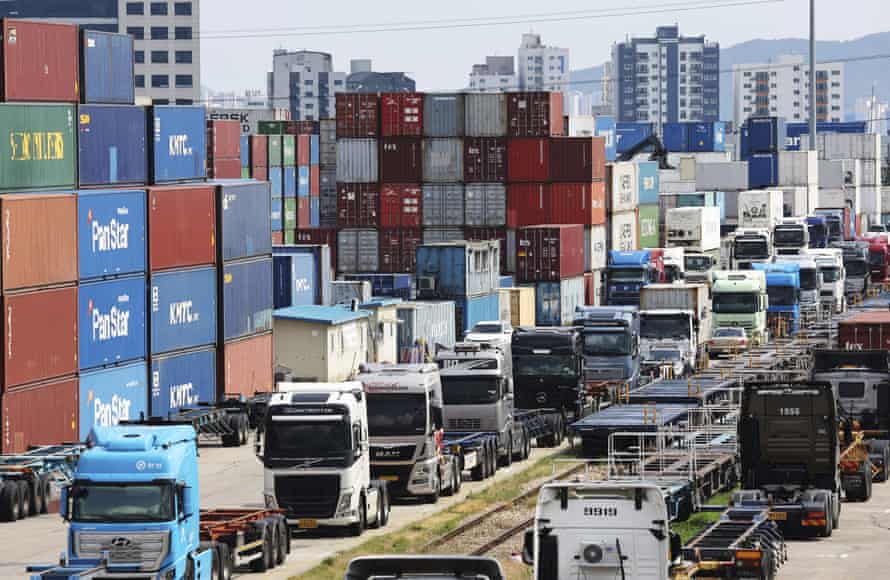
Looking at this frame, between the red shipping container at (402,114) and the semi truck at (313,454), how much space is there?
179 ft

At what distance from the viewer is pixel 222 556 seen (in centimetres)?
3105

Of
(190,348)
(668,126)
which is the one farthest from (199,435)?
(668,126)

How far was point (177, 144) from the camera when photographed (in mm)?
58562

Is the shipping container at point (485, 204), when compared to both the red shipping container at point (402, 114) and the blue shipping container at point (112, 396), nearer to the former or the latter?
the red shipping container at point (402, 114)

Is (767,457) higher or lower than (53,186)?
lower

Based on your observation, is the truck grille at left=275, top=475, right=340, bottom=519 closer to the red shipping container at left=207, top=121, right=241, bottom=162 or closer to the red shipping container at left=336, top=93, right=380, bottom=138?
the red shipping container at left=336, top=93, right=380, bottom=138

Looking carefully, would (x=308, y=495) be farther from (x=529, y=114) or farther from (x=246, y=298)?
(x=529, y=114)

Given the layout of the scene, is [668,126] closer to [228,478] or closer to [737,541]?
[228,478]

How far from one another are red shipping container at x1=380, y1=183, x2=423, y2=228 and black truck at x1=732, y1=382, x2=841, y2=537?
52281 millimetres

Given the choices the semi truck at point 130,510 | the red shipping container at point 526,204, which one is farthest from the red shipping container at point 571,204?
the semi truck at point 130,510

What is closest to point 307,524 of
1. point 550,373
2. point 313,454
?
point 313,454

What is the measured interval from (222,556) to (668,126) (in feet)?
517

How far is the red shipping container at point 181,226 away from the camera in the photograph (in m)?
54.5

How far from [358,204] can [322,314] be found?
87.8 feet
